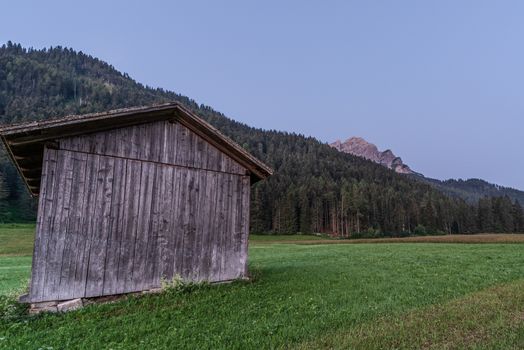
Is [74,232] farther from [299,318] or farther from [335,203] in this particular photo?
[335,203]

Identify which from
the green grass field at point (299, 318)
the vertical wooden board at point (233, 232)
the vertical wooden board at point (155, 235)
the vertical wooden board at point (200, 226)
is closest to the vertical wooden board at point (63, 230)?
the green grass field at point (299, 318)

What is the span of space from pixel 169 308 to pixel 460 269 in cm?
1359

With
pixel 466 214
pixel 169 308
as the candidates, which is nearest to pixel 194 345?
pixel 169 308

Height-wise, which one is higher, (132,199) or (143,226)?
(132,199)

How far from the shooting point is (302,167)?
14838cm

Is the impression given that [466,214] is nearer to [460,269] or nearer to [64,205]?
[460,269]

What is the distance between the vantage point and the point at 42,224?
10.0 m

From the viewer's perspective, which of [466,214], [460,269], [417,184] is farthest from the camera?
[417,184]

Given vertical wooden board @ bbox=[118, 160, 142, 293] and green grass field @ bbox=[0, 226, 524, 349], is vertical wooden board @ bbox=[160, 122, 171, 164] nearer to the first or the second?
vertical wooden board @ bbox=[118, 160, 142, 293]

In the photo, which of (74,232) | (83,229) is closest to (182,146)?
(83,229)

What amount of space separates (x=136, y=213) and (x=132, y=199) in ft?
1.53

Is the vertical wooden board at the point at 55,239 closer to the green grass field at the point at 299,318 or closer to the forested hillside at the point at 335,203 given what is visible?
the green grass field at the point at 299,318

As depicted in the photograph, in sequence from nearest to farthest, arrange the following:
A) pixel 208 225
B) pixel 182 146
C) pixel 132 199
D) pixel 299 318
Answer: pixel 299 318 → pixel 132 199 → pixel 182 146 → pixel 208 225

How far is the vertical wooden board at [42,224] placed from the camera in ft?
32.0
